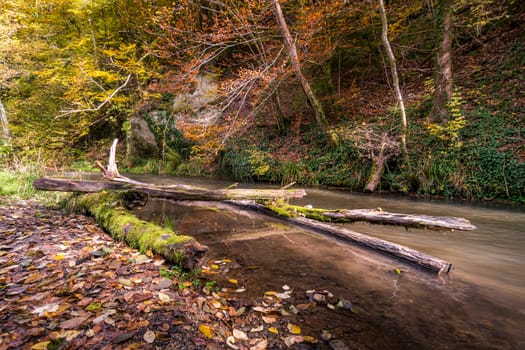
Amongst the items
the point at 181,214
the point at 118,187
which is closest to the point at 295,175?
the point at 181,214

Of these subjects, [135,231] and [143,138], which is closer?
[135,231]

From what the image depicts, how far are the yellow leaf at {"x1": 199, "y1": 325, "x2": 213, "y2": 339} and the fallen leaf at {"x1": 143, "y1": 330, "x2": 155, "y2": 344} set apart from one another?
1.02 feet

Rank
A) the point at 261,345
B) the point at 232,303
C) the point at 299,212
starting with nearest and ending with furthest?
the point at 261,345 → the point at 232,303 → the point at 299,212

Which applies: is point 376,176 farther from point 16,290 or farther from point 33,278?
point 16,290

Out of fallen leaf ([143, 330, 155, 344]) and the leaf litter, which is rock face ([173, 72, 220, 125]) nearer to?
the leaf litter

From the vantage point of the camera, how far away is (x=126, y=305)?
1.88 metres

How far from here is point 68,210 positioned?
5.12 meters

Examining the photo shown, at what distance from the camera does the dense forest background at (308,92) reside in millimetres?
7340

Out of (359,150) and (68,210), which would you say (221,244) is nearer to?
(68,210)

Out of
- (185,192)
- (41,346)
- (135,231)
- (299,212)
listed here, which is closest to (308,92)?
(299,212)

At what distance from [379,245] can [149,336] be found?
300cm

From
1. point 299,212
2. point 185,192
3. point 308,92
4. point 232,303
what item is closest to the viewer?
point 232,303

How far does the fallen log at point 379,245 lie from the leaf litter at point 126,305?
133 cm

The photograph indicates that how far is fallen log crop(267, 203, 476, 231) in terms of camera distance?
10.6 ft
